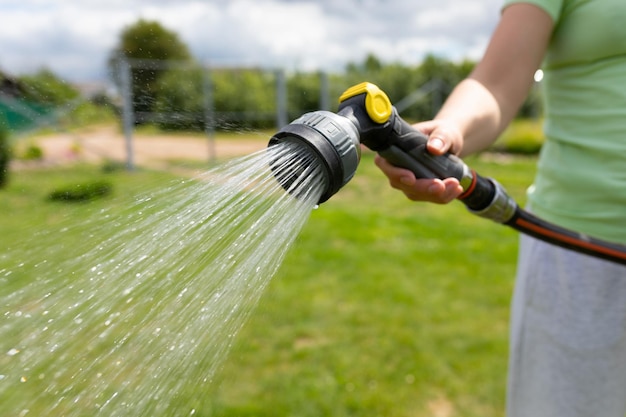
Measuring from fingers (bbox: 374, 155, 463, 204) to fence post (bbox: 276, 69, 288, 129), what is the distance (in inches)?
379

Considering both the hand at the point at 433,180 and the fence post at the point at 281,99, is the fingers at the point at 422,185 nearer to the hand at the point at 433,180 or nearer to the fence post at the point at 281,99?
the hand at the point at 433,180

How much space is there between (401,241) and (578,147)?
4.21m

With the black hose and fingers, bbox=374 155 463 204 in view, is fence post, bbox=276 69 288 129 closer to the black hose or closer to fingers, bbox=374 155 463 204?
the black hose

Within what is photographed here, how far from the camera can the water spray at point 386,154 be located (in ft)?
3.13

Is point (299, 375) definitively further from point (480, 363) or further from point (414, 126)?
point (414, 126)

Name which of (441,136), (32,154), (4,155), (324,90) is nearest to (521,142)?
(324,90)

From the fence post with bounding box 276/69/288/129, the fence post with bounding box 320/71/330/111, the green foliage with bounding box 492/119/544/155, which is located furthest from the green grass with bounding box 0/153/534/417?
the green foliage with bounding box 492/119/544/155

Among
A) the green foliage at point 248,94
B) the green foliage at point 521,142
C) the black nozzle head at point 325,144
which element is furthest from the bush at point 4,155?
the green foliage at point 521,142

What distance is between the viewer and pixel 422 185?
1.23m

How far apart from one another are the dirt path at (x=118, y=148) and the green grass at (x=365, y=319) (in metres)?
4.28

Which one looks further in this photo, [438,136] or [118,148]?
[118,148]

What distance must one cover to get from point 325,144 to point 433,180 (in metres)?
0.39

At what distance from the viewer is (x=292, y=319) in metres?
3.80

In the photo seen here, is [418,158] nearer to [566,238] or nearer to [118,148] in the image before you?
[566,238]
